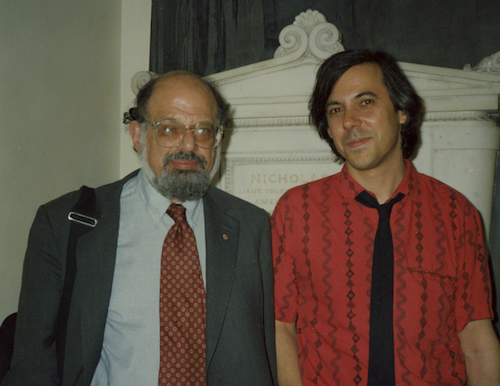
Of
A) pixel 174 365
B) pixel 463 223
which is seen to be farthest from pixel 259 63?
pixel 174 365

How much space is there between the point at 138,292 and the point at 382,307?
3.07 feet

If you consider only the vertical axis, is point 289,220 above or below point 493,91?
below

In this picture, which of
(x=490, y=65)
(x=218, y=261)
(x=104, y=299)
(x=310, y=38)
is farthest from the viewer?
(x=310, y=38)

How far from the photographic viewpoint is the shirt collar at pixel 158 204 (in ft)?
4.81

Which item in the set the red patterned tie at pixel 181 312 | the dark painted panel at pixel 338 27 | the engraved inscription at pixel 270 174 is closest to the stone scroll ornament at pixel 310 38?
the dark painted panel at pixel 338 27

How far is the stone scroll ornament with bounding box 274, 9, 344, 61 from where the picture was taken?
207cm

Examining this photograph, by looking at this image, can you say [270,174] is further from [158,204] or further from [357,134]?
[158,204]

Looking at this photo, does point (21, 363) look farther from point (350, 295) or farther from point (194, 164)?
point (350, 295)

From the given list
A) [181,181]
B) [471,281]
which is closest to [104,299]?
[181,181]

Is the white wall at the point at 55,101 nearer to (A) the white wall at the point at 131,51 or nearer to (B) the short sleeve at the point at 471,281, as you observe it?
(A) the white wall at the point at 131,51

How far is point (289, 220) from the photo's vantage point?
160 cm

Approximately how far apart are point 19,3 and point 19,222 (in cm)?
97

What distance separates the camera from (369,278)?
1.46 meters

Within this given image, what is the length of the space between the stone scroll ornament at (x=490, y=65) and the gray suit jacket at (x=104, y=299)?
158 cm
